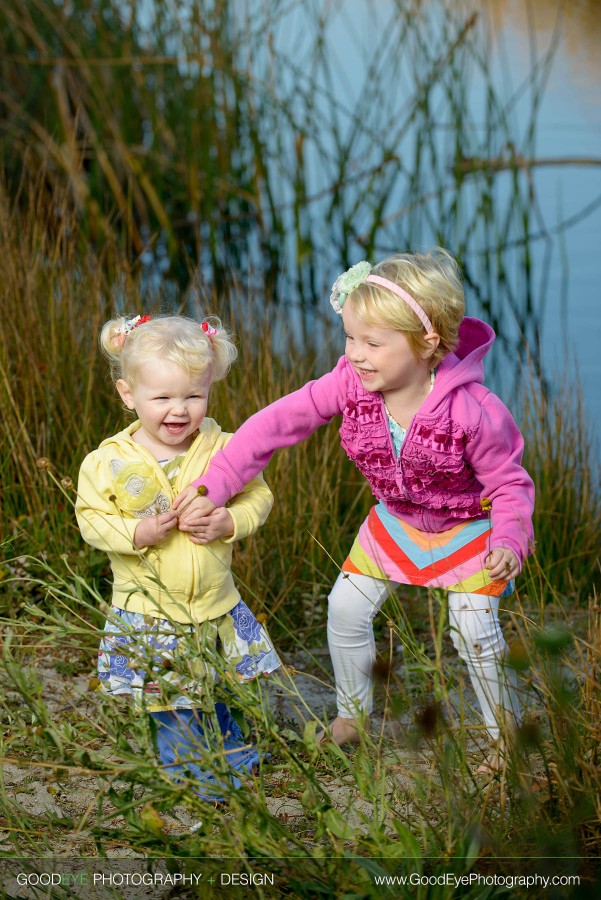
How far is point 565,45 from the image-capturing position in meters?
9.34

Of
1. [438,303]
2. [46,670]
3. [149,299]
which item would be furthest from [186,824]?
[149,299]

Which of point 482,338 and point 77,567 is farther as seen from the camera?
point 77,567

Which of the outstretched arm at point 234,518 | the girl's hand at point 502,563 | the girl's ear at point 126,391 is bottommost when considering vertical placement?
the girl's hand at point 502,563

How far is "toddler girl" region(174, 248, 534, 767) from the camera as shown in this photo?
2.34 metres

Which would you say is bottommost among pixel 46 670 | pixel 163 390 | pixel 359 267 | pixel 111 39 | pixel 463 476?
pixel 46 670

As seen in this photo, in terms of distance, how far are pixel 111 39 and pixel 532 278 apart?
2861 millimetres

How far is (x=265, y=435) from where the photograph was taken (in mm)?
2469

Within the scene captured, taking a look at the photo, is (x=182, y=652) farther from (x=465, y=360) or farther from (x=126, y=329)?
(x=465, y=360)

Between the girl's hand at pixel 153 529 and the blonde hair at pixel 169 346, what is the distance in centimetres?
28

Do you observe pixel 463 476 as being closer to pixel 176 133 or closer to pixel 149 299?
pixel 149 299

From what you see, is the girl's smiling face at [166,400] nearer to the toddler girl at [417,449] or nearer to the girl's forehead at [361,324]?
the toddler girl at [417,449]

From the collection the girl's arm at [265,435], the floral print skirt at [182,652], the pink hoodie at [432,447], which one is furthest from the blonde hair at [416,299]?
the floral print skirt at [182,652]

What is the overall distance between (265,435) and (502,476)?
1.71ft

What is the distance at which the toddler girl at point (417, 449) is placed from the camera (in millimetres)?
2344
